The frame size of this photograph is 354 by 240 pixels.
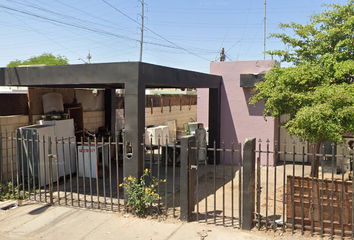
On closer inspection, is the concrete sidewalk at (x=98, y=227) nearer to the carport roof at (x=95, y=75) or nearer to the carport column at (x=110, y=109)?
the carport roof at (x=95, y=75)

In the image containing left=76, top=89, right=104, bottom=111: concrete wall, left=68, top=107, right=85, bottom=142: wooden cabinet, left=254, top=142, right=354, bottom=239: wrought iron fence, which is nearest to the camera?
left=254, top=142, right=354, bottom=239: wrought iron fence

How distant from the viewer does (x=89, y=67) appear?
6449 millimetres

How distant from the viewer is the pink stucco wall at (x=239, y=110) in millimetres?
11461

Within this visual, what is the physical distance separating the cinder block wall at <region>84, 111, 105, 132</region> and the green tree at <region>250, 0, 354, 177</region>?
6.45 metres

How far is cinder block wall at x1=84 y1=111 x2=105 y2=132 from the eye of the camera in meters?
11.3

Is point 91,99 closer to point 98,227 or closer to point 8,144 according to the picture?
point 8,144

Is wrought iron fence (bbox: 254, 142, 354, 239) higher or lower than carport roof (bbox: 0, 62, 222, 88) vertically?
lower

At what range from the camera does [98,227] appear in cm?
566

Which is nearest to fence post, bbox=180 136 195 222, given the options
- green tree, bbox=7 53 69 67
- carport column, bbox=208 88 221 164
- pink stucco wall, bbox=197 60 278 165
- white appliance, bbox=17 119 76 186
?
white appliance, bbox=17 119 76 186

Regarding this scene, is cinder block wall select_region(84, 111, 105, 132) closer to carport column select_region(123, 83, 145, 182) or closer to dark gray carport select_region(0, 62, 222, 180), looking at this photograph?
dark gray carport select_region(0, 62, 222, 180)

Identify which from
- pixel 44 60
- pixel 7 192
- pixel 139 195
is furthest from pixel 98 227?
pixel 44 60

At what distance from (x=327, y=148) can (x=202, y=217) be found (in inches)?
245

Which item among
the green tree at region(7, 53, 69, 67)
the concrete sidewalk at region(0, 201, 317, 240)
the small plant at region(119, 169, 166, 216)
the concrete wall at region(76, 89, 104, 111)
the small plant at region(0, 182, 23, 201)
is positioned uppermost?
the green tree at region(7, 53, 69, 67)

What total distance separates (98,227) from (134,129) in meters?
1.92
